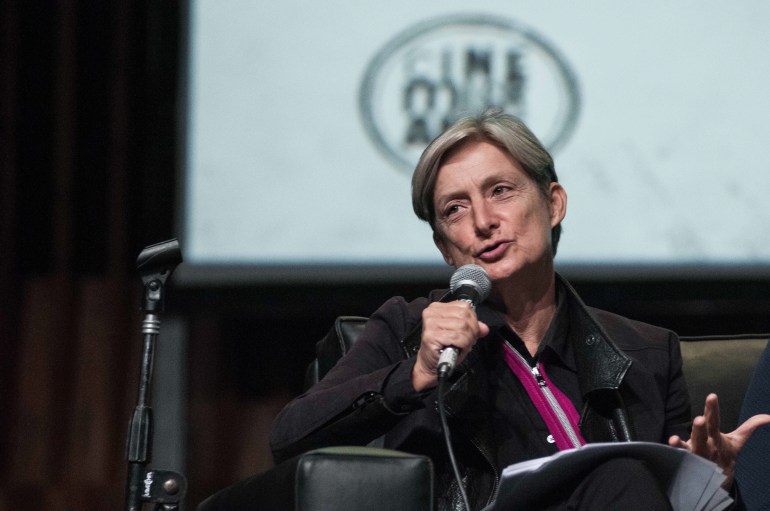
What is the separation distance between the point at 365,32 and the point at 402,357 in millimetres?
1399

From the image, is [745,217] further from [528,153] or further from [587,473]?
[587,473]

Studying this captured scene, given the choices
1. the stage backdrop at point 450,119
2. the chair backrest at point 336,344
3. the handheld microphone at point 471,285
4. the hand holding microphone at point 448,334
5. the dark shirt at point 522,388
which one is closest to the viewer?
the hand holding microphone at point 448,334

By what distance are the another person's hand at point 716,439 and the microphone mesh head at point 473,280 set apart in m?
0.33

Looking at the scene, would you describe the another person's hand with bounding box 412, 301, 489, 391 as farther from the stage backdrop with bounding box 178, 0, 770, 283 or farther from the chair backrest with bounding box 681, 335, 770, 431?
the stage backdrop with bounding box 178, 0, 770, 283

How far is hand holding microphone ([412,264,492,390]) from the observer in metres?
1.47

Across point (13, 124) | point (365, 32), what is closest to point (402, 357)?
point (365, 32)

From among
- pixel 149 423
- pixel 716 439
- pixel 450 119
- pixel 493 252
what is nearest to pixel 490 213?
pixel 493 252

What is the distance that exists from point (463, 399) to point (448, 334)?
0.87 ft

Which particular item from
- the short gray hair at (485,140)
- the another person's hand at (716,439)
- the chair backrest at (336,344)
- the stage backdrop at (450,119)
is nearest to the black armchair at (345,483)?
the another person's hand at (716,439)

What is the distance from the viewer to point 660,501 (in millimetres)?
1384

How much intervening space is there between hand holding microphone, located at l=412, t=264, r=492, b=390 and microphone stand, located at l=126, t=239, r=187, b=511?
38 cm

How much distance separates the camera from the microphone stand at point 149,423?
1559 millimetres

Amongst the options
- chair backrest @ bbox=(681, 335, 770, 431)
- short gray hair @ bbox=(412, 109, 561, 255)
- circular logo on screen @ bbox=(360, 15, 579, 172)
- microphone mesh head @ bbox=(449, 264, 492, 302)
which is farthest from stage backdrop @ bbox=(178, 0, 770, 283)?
microphone mesh head @ bbox=(449, 264, 492, 302)

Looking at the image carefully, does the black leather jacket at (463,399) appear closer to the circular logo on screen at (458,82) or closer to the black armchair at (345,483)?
the black armchair at (345,483)
